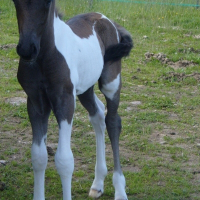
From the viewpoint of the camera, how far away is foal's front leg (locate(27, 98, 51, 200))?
3420 mm

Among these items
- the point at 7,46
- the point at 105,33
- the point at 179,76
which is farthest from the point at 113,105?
the point at 7,46

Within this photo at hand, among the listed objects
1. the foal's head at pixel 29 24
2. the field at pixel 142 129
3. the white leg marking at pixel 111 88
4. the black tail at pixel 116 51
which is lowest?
the field at pixel 142 129

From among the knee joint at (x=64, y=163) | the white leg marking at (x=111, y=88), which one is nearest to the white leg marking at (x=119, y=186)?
the white leg marking at (x=111, y=88)

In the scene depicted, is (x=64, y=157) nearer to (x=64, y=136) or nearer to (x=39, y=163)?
(x=64, y=136)

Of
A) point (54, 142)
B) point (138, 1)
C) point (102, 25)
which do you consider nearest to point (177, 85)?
point (54, 142)

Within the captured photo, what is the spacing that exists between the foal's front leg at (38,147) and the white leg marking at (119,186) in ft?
2.56

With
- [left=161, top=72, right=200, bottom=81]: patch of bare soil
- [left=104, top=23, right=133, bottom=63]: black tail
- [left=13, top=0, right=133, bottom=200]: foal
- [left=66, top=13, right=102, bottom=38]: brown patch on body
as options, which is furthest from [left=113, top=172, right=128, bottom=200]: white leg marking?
[left=161, top=72, right=200, bottom=81]: patch of bare soil

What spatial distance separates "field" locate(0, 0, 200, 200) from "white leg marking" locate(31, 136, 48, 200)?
519 millimetres

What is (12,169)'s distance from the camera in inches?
181

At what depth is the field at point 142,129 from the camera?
428cm

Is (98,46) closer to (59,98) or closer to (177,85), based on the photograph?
(59,98)

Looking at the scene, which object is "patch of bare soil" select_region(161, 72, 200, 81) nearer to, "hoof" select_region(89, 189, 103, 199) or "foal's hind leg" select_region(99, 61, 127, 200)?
"foal's hind leg" select_region(99, 61, 127, 200)

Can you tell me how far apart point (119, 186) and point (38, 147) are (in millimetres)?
977

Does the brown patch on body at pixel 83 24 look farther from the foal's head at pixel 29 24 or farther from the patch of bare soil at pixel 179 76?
the patch of bare soil at pixel 179 76
